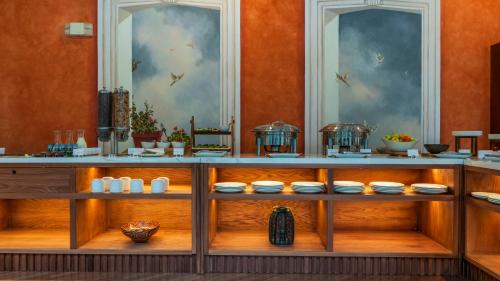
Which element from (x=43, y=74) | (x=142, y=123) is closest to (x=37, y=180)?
(x=142, y=123)

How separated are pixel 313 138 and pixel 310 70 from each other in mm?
627

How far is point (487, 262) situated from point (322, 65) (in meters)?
2.13

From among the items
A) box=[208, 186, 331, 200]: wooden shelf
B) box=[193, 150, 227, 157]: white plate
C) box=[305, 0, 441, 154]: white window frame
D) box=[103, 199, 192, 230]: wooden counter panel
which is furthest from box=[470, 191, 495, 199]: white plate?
box=[103, 199, 192, 230]: wooden counter panel

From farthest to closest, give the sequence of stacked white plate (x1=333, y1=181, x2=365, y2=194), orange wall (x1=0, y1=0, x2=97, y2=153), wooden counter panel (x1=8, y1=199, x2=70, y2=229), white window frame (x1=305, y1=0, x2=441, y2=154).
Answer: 1. orange wall (x1=0, y1=0, x2=97, y2=153)
2. white window frame (x1=305, y1=0, x2=441, y2=154)
3. wooden counter panel (x1=8, y1=199, x2=70, y2=229)
4. stacked white plate (x1=333, y1=181, x2=365, y2=194)

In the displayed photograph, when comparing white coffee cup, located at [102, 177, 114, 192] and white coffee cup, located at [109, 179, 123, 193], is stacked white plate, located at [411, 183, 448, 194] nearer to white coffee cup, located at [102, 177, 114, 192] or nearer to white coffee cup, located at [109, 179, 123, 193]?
white coffee cup, located at [109, 179, 123, 193]

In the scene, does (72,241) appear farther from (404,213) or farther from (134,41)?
(404,213)

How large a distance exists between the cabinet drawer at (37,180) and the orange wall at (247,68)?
99 cm

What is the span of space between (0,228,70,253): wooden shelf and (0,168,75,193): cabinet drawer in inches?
17.2

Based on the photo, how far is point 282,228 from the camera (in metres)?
3.59

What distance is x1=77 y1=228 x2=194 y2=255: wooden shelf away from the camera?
137 inches

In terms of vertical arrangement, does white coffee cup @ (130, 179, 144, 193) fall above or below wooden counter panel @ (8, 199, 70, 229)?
above

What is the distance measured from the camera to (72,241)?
3490mm

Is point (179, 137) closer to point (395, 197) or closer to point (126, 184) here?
point (126, 184)

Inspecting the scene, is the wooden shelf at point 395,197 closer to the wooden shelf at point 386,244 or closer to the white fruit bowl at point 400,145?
the wooden shelf at point 386,244
